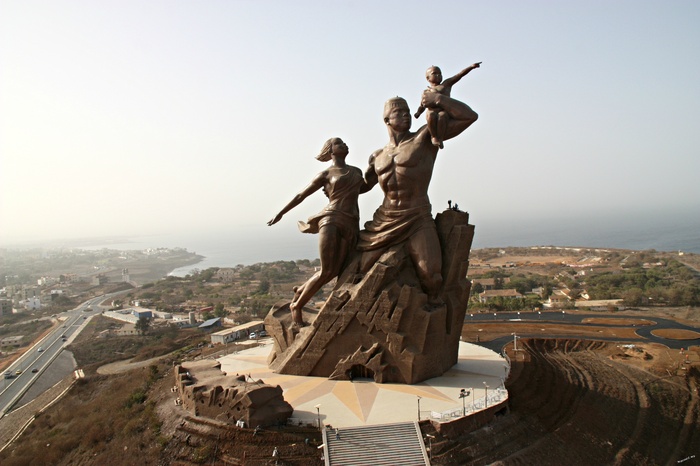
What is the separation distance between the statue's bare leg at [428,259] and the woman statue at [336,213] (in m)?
1.96

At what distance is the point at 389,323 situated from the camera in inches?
576

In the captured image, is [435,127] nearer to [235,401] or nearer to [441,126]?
[441,126]

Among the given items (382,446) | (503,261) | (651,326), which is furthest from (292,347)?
(503,261)

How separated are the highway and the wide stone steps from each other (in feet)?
61.7

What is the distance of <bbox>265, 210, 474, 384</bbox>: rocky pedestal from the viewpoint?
48.1ft

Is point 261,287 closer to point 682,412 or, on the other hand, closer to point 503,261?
point 503,261

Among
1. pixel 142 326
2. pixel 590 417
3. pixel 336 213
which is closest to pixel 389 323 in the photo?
pixel 336 213

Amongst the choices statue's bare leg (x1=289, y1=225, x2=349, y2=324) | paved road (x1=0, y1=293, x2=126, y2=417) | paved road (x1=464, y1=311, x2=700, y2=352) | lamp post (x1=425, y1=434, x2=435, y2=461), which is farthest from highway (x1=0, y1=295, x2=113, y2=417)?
paved road (x1=464, y1=311, x2=700, y2=352)

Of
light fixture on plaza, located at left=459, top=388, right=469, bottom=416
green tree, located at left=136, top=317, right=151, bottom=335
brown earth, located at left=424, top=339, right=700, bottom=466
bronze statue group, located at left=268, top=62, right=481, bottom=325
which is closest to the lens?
brown earth, located at left=424, top=339, right=700, bottom=466

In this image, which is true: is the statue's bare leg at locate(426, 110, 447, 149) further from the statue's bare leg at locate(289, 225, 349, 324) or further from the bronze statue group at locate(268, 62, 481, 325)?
the statue's bare leg at locate(289, 225, 349, 324)

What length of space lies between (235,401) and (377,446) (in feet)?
11.5

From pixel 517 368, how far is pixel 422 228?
228 inches

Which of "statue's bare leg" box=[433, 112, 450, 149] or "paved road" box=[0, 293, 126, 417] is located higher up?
"statue's bare leg" box=[433, 112, 450, 149]

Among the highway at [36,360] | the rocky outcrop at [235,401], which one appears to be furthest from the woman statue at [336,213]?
the highway at [36,360]
